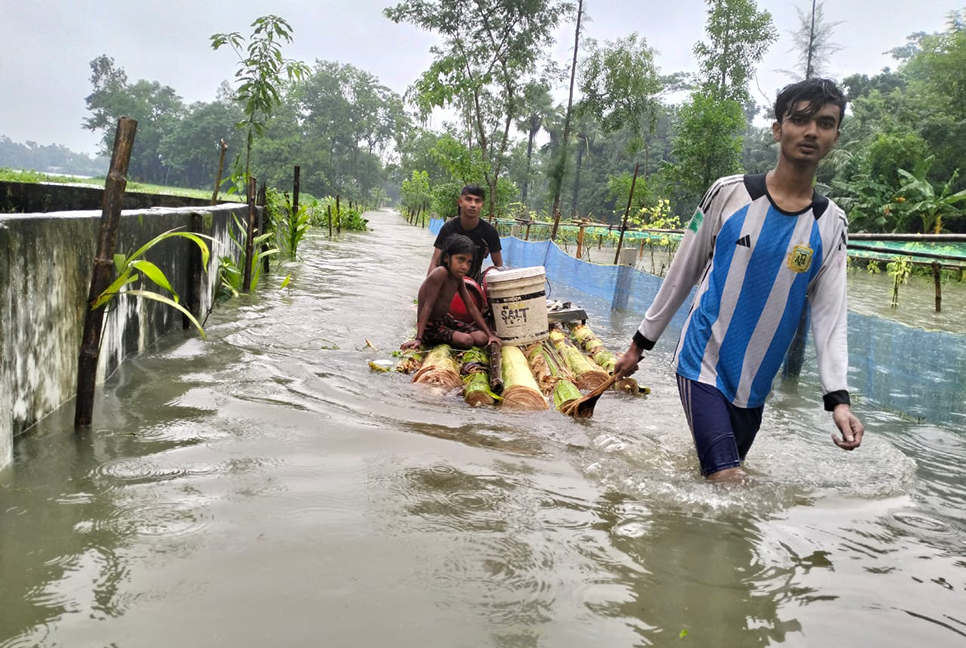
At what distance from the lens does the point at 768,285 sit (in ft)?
8.59

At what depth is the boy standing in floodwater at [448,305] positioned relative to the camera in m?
5.71

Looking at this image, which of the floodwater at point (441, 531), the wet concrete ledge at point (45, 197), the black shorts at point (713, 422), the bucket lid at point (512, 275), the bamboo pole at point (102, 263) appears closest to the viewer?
the floodwater at point (441, 531)

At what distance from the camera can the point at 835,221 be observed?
2.61 meters

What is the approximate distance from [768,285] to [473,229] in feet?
15.7

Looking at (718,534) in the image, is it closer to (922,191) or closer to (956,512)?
(956,512)

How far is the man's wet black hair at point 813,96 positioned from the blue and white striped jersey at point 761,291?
11.4 inches

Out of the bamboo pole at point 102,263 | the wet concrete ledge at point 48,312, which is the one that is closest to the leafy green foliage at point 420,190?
the wet concrete ledge at point 48,312

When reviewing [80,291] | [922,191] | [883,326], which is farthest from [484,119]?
[80,291]

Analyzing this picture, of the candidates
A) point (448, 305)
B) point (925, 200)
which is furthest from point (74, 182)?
point (925, 200)

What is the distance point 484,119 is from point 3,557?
26.0 meters

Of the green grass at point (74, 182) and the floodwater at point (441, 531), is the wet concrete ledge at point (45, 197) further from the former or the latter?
the floodwater at point (441, 531)

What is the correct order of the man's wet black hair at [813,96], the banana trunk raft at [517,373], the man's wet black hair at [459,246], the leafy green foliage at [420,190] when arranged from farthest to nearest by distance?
1. the leafy green foliage at [420,190]
2. the man's wet black hair at [459,246]
3. the banana trunk raft at [517,373]
4. the man's wet black hair at [813,96]

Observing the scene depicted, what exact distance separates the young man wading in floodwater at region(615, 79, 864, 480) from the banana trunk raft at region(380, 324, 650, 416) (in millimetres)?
1938

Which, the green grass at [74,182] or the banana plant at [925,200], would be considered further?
the banana plant at [925,200]
